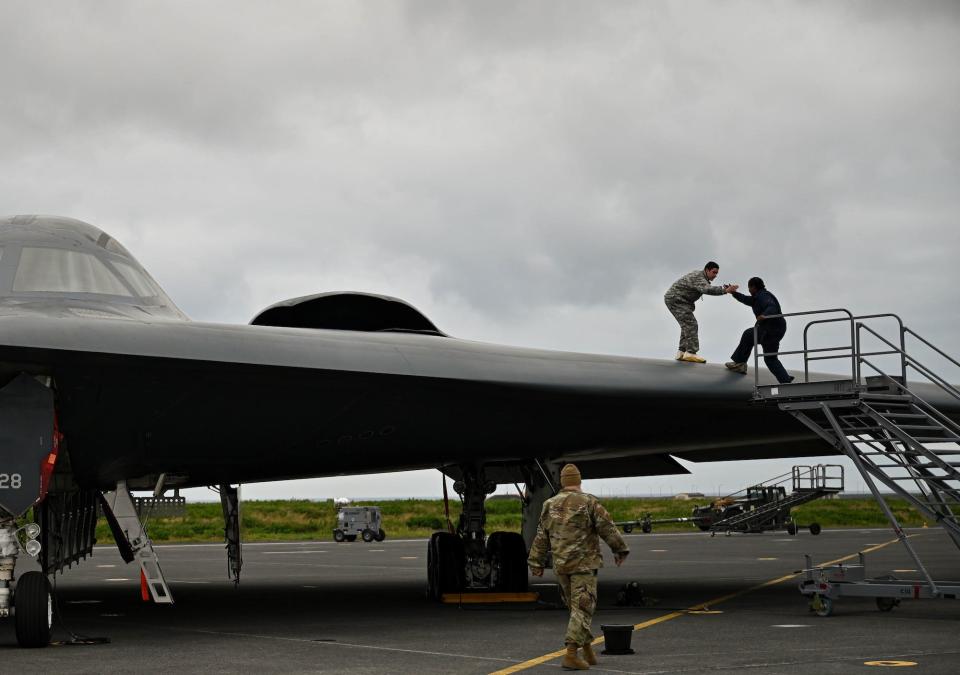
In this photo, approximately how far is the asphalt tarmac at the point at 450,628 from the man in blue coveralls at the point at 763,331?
278 centimetres

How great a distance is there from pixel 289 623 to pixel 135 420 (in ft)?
10.1

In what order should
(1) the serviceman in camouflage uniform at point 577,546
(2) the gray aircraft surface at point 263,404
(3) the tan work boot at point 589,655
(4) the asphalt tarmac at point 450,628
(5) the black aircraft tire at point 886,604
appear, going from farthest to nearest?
(5) the black aircraft tire at point 886,604 → (2) the gray aircraft surface at point 263,404 → (4) the asphalt tarmac at point 450,628 → (1) the serviceman in camouflage uniform at point 577,546 → (3) the tan work boot at point 589,655

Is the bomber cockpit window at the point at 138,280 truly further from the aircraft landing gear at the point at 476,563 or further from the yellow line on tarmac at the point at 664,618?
the yellow line on tarmac at the point at 664,618

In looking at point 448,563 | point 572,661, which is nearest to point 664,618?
point 448,563

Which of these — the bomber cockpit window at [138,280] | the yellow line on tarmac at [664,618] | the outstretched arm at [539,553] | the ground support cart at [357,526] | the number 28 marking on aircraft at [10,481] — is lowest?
the ground support cart at [357,526]

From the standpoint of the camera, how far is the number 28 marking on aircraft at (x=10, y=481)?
9.70 meters

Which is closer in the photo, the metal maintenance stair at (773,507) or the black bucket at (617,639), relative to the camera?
the black bucket at (617,639)

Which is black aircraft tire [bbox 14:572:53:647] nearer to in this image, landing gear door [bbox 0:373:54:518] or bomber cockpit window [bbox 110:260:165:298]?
landing gear door [bbox 0:373:54:518]

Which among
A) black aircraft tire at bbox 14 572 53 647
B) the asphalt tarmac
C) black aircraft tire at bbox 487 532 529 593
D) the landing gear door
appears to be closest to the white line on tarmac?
the asphalt tarmac

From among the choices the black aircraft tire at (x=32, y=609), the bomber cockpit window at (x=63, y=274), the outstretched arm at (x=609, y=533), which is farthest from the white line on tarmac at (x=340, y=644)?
the bomber cockpit window at (x=63, y=274)

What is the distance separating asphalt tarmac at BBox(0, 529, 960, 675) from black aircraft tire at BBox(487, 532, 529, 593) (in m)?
1.08

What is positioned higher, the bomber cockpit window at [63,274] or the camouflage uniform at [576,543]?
the bomber cockpit window at [63,274]

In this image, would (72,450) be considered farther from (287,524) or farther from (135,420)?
(287,524)

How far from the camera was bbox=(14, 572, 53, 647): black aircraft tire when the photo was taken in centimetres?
959
